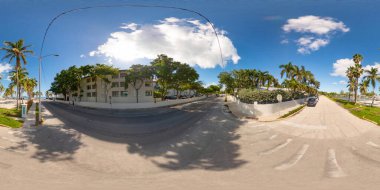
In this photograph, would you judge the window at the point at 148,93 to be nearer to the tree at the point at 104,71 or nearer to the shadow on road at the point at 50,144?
the tree at the point at 104,71

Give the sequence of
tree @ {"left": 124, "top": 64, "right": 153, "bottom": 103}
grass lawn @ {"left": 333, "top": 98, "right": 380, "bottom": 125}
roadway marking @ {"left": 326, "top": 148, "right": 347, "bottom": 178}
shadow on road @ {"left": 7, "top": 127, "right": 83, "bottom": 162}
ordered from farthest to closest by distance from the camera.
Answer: tree @ {"left": 124, "top": 64, "right": 153, "bottom": 103} → grass lawn @ {"left": 333, "top": 98, "right": 380, "bottom": 125} → shadow on road @ {"left": 7, "top": 127, "right": 83, "bottom": 162} → roadway marking @ {"left": 326, "top": 148, "right": 347, "bottom": 178}

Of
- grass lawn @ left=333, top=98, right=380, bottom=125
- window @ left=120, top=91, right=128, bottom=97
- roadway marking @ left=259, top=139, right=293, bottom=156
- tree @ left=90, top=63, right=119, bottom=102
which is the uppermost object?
tree @ left=90, top=63, right=119, bottom=102

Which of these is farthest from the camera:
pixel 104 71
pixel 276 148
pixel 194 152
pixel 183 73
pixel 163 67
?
pixel 104 71

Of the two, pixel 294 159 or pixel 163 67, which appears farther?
pixel 163 67

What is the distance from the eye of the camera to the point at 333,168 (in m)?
8.70

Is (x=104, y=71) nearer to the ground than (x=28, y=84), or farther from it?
farther from it

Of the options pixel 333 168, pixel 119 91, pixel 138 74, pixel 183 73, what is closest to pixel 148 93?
pixel 119 91

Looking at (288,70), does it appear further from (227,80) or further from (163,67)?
(163,67)

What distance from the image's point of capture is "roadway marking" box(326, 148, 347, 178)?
798 centimetres

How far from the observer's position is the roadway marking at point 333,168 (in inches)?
314

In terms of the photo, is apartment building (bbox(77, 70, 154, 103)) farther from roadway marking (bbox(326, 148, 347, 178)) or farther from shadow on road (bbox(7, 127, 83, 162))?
roadway marking (bbox(326, 148, 347, 178))

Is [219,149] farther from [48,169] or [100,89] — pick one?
[100,89]

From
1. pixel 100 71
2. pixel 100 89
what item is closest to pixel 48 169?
pixel 100 71

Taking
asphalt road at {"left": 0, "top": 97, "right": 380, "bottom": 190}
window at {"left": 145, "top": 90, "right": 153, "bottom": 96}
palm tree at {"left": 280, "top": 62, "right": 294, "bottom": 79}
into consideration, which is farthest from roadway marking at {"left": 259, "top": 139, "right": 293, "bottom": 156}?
palm tree at {"left": 280, "top": 62, "right": 294, "bottom": 79}
